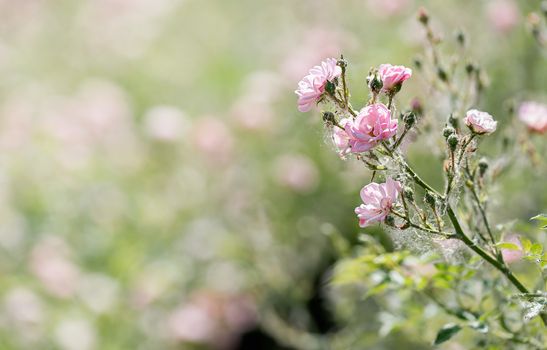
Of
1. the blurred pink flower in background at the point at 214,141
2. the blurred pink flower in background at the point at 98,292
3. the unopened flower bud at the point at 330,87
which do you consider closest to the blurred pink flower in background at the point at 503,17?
the blurred pink flower in background at the point at 214,141

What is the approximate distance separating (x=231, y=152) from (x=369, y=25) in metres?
1.21

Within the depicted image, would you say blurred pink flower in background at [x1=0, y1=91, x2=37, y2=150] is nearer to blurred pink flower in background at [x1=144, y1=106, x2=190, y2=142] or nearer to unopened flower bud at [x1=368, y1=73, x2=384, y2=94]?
blurred pink flower in background at [x1=144, y1=106, x2=190, y2=142]

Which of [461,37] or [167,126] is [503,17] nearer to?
[461,37]

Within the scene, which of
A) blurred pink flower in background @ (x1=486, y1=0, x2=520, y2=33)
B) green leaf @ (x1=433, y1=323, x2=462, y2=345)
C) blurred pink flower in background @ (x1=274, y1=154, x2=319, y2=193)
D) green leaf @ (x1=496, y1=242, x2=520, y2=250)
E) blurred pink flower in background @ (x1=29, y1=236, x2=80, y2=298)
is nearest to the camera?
green leaf @ (x1=496, y1=242, x2=520, y2=250)

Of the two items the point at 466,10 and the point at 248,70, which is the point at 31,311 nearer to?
the point at 466,10

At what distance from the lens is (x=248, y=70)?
5.04 m

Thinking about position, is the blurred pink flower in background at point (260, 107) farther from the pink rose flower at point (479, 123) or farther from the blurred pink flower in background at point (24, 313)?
the pink rose flower at point (479, 123)

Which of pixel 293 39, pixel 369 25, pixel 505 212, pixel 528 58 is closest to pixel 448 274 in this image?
pixel 505 212

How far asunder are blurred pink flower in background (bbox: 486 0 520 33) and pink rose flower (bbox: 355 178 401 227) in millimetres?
1678

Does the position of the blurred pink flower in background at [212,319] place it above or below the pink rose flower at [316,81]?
above

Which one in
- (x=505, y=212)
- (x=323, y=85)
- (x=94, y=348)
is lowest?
(x=323, y=85)

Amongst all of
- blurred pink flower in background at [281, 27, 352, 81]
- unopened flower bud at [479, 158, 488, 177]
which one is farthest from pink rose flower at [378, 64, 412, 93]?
blurred pink flower in background at [281, 27, 352, 81]

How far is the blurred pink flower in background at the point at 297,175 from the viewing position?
324 centimetres

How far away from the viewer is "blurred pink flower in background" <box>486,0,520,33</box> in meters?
2.69
